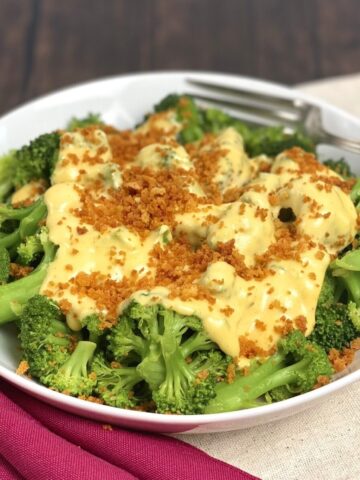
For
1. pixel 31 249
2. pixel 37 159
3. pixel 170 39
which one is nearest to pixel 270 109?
pixel 37 159

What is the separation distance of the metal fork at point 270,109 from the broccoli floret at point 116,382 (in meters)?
2.09

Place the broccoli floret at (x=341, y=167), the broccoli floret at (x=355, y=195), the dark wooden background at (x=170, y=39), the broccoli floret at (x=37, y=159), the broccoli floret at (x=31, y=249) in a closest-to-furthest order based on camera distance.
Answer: the broccoli floret at (x=31, y=249) → the broccoli floret at (x=355, y=195) → the broccoli floret at (x=37, y=159) → the broccoli floret at (x=341, y=167) → the dark wooden background at (x=170, y=39)

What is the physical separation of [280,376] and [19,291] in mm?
1204

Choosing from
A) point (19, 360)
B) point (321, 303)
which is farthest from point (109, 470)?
point (321, 303)

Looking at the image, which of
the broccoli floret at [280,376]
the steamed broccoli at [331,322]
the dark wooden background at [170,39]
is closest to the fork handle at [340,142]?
the steamed broccoli at [331,322]

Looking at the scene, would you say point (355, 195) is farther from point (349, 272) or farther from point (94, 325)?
point (94, 325)

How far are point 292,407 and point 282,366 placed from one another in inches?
12.2

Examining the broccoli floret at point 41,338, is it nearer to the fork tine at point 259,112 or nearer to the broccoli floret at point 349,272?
the broccoli floret at point 349,272

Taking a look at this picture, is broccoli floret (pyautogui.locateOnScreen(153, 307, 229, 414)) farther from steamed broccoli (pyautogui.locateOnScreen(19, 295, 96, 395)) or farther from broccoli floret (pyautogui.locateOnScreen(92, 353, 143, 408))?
steamed broccoli (pyautogui.locateOnScreen(19, 295, 96, 395))

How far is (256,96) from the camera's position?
4641 millimetres

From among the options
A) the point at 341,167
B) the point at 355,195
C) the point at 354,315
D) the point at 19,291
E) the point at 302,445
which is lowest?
the point at 302,445

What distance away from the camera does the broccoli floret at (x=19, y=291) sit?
3146 mm

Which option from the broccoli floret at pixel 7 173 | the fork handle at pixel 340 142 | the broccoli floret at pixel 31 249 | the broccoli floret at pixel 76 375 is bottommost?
the fork handle at pixel 340 142

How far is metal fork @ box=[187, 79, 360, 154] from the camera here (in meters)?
4.43
